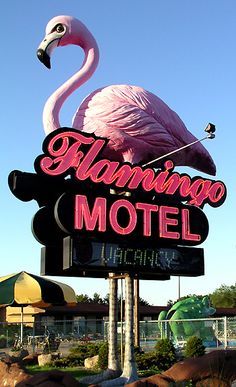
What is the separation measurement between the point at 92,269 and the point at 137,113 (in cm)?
477

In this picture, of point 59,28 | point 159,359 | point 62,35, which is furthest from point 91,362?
point 59,28

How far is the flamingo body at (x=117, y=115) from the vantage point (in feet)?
51.8

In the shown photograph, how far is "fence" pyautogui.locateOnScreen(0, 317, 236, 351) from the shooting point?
23.9m

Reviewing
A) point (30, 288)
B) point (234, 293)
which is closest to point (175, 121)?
point (30, 288)

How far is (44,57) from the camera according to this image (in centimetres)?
1631

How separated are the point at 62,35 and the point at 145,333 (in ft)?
55.2

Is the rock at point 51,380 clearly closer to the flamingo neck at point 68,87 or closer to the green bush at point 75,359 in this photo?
the flamingo neck at point 68,87

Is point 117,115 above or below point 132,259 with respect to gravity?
above

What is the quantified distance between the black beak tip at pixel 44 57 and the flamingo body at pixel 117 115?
0.04m

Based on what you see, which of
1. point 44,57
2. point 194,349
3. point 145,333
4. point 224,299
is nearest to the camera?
point 44,57

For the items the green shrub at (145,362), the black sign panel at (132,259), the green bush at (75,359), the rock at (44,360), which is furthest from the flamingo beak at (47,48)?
the rock at (44,360)

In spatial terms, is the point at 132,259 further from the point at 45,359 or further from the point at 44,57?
the point at 45,359

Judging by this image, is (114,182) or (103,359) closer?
(114,182)

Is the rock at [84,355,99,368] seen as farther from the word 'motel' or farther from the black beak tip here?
the black beak tip
